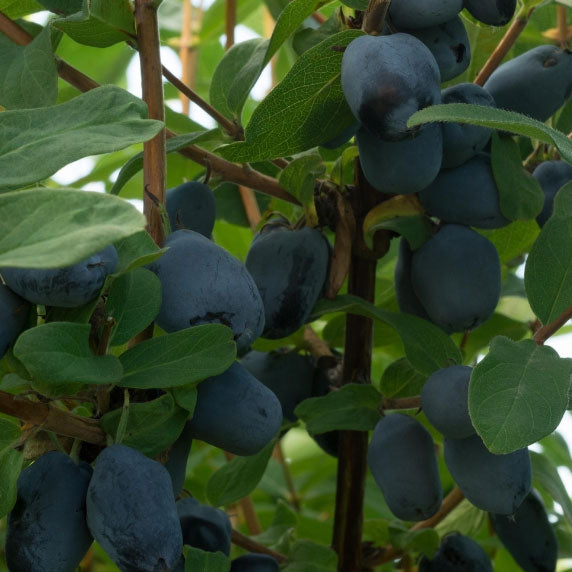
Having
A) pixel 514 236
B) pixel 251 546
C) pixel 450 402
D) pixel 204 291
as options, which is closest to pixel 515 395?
pixel 450 402

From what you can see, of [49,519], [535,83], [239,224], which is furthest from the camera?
[239,224]

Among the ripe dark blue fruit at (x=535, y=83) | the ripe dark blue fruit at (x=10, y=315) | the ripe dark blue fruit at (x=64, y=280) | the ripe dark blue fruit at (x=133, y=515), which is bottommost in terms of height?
the ripe dark blue fruit at (x=133, y=515)

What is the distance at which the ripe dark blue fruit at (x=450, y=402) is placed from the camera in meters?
0.59

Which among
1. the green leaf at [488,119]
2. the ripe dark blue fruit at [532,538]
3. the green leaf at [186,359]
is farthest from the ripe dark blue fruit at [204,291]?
the ripe dark blue fruit at [532,538]

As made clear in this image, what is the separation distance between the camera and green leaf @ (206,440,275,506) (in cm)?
78

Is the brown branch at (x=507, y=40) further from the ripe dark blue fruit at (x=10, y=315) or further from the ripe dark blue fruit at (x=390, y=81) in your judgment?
the ripe dark blue fruit at (x=10, y=315)

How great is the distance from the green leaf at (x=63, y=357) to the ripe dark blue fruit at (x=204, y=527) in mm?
159

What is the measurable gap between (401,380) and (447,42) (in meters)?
0.26

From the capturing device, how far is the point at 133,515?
1.52ft

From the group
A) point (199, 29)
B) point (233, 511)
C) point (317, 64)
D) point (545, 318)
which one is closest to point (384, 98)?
point (317, 64)

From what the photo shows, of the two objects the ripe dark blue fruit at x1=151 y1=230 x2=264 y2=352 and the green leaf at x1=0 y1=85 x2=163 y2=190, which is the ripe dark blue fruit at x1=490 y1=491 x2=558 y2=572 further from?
the green leaf at x1=0 y1=85 x2=163 y2=190

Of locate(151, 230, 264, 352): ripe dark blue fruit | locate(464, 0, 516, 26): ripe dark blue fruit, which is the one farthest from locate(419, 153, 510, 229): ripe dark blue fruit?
locate(151, 230, 264, 352): ripe dark blue fruit

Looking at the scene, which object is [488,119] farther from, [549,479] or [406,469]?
[549,479]

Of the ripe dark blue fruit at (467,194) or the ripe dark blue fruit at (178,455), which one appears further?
the ripe dark blue fruit at (467,194)
